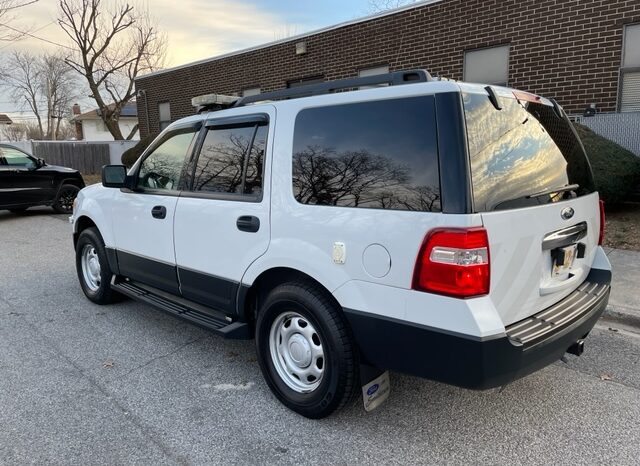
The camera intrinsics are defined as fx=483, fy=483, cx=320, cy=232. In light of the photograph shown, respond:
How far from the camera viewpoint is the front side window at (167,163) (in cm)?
389

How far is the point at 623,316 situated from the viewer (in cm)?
445

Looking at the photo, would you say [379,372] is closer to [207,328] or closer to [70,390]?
[207,328]

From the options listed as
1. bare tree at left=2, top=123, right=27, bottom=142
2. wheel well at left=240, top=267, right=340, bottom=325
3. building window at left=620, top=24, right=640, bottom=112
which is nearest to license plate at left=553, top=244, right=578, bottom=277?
wheel well at left=240, top=267, right=340, bottom=325

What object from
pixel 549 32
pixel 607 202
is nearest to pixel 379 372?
pixel 607 202

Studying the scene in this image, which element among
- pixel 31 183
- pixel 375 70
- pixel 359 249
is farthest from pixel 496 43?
pixel 31 183

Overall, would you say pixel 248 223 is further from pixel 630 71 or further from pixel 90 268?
pixel 630 71

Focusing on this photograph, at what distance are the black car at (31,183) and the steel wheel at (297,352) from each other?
393 inches

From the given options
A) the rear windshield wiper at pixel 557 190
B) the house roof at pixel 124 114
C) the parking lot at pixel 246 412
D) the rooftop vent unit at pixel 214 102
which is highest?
the house roof at pixel 124 114

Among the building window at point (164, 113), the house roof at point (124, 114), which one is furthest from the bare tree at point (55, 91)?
the building window at point (164, 113)

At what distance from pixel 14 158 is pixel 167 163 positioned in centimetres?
890

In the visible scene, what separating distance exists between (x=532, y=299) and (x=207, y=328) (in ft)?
7.02

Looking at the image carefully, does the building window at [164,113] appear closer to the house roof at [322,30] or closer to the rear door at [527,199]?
the house roof at [322,30]

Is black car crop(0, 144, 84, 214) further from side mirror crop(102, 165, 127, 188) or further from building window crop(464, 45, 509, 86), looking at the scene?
building window crop(464, 45, 509, 86)

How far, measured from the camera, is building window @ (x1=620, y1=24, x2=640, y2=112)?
25.2ft
